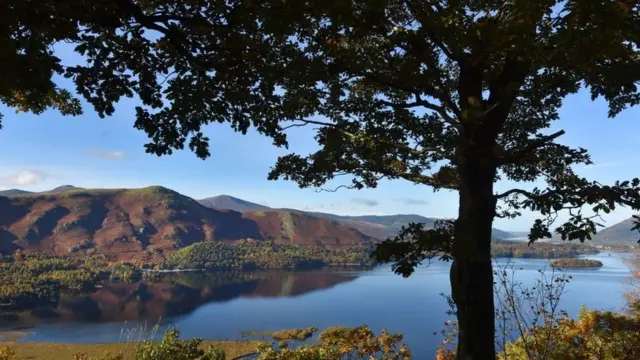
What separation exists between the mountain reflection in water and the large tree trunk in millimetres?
83230

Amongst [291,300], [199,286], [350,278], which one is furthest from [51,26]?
[350,278]

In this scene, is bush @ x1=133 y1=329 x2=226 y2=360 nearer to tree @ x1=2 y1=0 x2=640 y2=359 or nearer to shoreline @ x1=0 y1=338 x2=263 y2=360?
tree @ x1=2 y1=0 x2=640 y2=359

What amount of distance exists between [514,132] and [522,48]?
4.68 metres

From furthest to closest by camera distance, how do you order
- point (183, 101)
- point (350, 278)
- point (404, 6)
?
point (350, 278)
point (404, 6)
point (183, 101)

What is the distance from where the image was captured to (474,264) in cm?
490

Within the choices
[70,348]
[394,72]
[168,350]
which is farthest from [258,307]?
[394,72]

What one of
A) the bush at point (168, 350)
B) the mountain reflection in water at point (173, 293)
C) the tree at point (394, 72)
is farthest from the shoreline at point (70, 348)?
the tree at point (394, 72)

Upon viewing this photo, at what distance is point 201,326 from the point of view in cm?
8144

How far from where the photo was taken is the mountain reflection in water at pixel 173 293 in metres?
95.3

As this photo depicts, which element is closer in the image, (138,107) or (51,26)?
(51,26)

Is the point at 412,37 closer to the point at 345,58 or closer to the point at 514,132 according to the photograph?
the point at 345,58

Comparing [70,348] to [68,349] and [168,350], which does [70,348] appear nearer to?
[68,349]

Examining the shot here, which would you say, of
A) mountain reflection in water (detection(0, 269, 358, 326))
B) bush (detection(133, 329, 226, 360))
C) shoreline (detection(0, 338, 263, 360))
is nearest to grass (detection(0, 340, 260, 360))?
shoreline (detection(0, 338, 263, 360))

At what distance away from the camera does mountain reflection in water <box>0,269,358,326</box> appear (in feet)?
313
